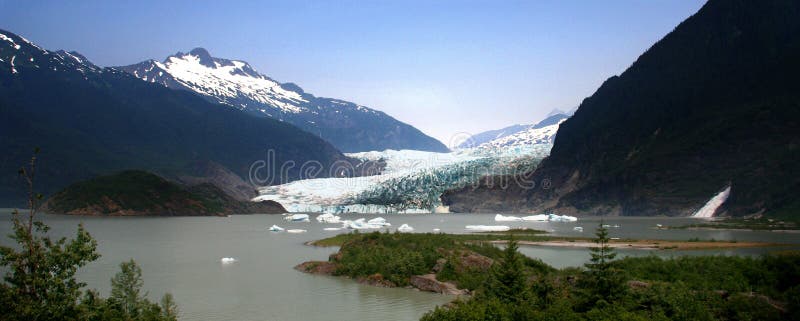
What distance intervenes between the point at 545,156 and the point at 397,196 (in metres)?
40.0

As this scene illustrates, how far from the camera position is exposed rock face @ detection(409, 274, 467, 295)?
35.4m

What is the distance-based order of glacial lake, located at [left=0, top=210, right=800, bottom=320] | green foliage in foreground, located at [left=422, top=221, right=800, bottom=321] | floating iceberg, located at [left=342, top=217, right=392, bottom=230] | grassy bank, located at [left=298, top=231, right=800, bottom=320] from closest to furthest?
green foliage in foreground, located at [left=422, top=221, right=800, bottom=321]
grassy bank, located at [left=298, top=231, right=800, bottom=320]
glacial lake, located at [left=0, top=210, right=800, bottom=320]
floating iceberg, located at [left=342, top=217, right=392, bottom=230]

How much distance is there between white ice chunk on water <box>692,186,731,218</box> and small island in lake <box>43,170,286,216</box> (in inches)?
3555

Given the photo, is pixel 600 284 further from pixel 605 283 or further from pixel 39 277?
pixel 39 277

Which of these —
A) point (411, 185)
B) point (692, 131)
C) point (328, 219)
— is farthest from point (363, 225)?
point (692, 131)

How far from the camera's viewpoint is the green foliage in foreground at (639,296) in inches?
866

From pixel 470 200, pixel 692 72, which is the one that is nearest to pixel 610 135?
pixel 692 72

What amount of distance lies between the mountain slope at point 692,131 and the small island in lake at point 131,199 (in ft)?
192

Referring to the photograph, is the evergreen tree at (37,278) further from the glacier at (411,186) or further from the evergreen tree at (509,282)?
the glacier at (411,186)

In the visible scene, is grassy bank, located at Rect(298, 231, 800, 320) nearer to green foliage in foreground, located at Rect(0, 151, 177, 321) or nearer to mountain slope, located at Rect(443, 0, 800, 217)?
green foliage in foreground, located at Rect(0, 151, 177, 321)

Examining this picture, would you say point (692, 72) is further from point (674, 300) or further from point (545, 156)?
point (674, 300)

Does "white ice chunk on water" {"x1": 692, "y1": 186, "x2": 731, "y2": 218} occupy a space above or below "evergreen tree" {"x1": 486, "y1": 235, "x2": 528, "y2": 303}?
above

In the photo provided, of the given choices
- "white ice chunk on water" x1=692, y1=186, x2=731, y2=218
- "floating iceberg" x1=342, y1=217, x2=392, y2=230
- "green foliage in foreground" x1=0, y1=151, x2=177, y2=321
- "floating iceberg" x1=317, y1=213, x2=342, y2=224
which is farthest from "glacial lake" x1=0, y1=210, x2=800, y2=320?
"floating iceberg" x1=317, y1=213, x2=342, y2=224

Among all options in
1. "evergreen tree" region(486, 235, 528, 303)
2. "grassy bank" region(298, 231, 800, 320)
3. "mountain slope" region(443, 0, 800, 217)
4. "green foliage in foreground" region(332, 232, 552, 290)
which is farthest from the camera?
"mountain slope" region(443, 0, 800, 217)
